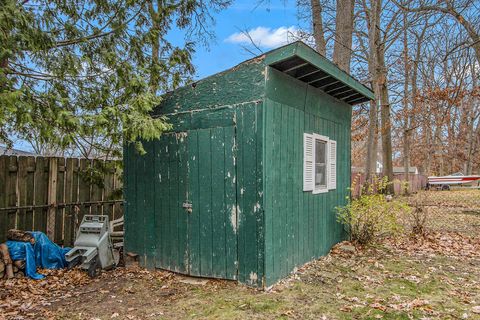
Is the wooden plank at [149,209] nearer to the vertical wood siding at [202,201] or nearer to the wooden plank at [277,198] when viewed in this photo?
the vertical wood siding at [202,201]

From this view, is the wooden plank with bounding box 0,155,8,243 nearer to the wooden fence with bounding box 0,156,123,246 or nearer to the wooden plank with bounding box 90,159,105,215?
the wooden fence with bounding box 0,156,123,246

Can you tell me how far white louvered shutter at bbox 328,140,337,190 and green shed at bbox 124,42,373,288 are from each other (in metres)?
0.31

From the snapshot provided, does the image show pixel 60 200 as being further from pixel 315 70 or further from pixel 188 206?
pixel 315 70

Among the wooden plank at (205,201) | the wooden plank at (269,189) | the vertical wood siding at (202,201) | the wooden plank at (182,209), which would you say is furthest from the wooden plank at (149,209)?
the wooden plank at (269,189)

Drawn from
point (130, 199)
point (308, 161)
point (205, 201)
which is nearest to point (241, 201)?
point (205, 201)

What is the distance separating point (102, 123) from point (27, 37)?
1.29 metres

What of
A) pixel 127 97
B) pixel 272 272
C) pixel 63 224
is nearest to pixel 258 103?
pixel 127 97

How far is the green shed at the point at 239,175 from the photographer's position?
180 inches

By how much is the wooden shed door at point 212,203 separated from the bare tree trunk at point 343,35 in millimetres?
6150

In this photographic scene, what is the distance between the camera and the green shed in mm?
4566

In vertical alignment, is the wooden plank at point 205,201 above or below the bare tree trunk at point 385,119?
below

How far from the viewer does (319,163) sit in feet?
20.1

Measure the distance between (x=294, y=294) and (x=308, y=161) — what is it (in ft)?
6.83

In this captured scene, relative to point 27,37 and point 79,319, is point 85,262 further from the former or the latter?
point 27,37
